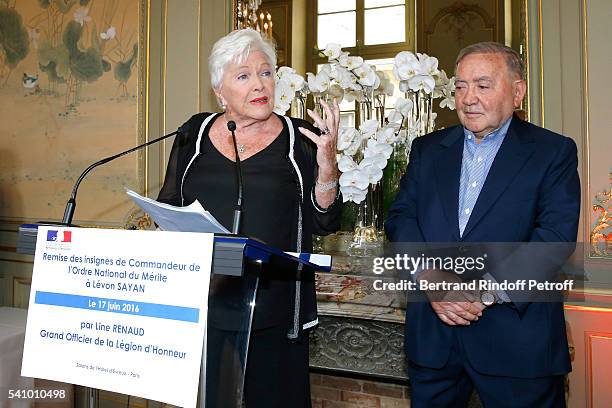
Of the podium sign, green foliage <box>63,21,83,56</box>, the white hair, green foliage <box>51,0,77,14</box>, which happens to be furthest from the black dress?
green foliage <box>51,0,77,14</box>

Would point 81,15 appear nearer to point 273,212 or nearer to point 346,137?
point 346,137

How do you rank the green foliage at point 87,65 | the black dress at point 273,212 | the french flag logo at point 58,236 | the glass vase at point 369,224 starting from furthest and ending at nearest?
the green foliage at point 87,65, the glass vase at point 369,224, the black dress at point 273,212, the french flag logo at point 58,236

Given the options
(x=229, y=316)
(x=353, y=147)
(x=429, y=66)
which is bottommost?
(x=229, y=316)

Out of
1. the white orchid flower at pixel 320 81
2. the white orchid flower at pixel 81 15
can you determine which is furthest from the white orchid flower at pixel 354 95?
the white orchid flower at pixel 81 15

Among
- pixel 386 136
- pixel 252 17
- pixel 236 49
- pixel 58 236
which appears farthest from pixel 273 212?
pixel 252 17

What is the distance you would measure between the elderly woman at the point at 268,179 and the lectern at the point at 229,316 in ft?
1.15

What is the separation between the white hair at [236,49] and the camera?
1.62 meters

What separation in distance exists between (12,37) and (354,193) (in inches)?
112

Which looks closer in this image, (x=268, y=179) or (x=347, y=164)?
(x=268, y=179)

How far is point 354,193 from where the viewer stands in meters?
2.34

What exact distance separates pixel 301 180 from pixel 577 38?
1.59 m

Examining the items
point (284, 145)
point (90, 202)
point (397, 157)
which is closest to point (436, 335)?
point (284, 145)

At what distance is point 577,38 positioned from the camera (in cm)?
239

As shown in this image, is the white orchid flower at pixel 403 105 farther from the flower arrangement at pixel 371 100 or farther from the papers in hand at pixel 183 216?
the papers in hand at pixel 183 216
